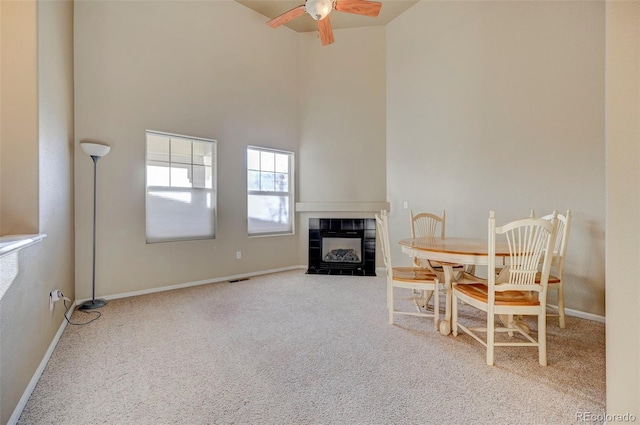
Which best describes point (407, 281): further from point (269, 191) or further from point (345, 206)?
point (269, 191)

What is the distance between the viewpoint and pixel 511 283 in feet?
6.60

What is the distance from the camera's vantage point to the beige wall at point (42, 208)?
1480mm

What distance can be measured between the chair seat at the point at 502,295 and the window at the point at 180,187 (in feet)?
10.9

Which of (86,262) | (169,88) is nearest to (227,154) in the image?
(169,88)

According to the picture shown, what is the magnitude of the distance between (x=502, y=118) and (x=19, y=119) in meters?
4.31

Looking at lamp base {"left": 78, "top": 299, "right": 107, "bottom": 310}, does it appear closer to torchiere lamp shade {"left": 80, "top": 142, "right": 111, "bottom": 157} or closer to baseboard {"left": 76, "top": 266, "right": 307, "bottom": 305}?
A: baseboard {"left": 76, "top": 266, "right": 307, "bottom": 305}

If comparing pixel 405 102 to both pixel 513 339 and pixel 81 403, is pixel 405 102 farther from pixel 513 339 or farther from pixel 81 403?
pixel 81 403

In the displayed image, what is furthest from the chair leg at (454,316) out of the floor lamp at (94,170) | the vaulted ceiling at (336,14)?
the vaulted ceiling at (336,14)

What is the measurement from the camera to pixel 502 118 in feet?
11.1

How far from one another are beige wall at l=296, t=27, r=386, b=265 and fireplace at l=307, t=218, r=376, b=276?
0.45ft

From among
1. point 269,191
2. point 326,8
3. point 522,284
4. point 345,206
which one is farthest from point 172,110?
point 522,284

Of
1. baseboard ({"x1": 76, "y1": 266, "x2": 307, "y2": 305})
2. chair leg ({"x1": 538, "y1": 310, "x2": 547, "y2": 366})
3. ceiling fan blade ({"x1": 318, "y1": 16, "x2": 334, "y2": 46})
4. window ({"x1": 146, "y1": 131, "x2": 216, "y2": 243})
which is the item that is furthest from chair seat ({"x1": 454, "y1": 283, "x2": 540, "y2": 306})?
window ({"x1": 146, "y1": 131, "x2": 216, "y2": 243})

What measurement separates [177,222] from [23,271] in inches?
90.1

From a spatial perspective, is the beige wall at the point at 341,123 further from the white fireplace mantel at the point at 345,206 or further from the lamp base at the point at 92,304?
the lamp base at the point at 92,304
